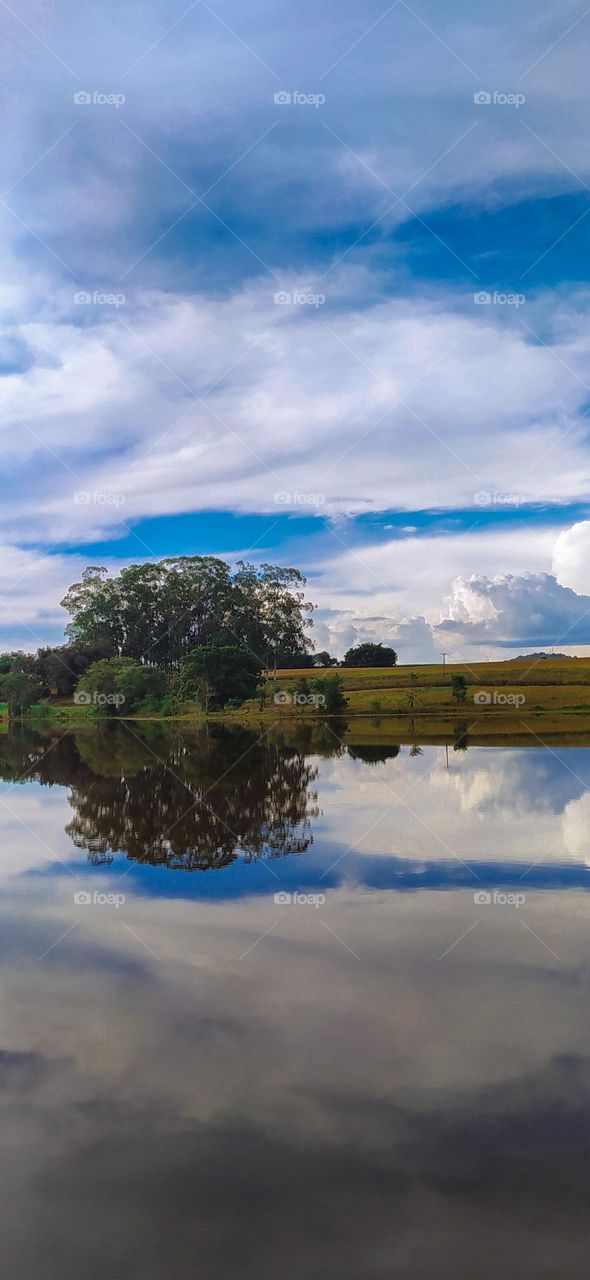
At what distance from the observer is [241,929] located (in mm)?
9586

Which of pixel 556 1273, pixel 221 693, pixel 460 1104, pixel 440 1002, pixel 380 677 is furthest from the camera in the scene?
pixel 380 677

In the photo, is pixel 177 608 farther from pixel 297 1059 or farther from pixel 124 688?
pixel 297 1059

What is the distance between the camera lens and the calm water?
4379 mm

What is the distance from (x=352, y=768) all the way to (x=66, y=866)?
50.5 ft

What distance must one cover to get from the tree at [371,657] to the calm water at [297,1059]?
102 metres

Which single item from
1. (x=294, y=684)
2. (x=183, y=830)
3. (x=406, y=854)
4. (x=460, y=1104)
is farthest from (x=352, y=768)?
(x=294, y=684)

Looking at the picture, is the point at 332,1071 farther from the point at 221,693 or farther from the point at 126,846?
the point at 221,693

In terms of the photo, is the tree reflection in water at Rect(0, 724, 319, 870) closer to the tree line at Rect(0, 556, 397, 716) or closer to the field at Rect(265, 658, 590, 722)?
the field at Rect(265, 658, 590, 722)
